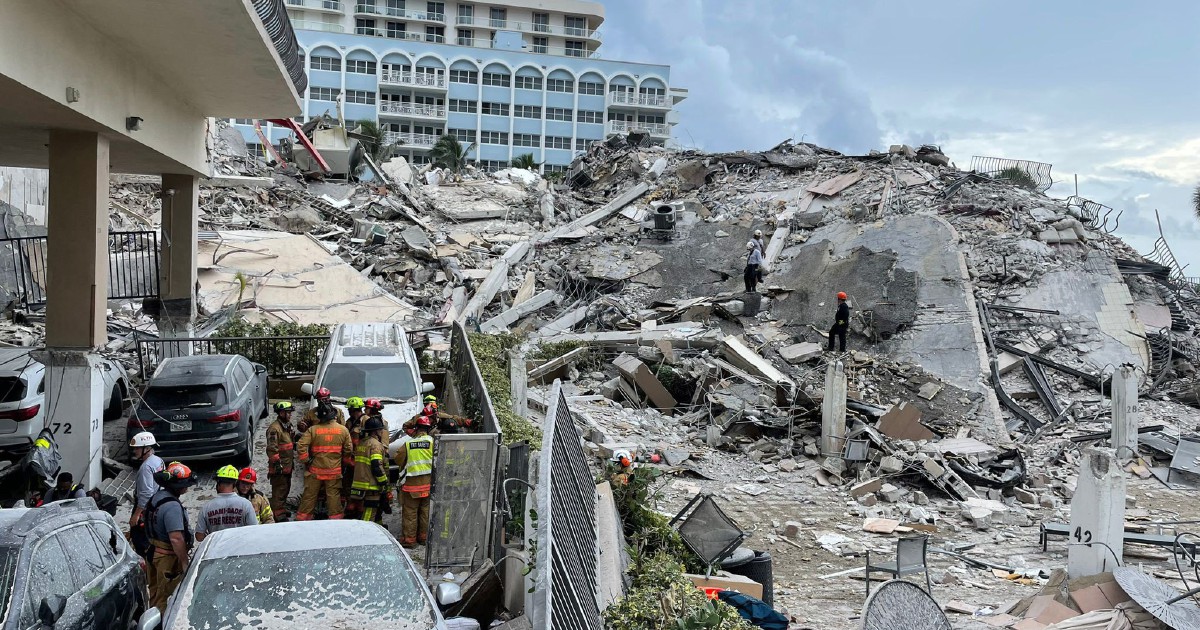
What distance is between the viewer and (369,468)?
8586mm

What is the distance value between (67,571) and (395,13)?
78745 millimetres

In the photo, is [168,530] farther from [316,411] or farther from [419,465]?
[419,465]

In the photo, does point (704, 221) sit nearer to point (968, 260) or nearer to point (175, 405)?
point (968, 260)

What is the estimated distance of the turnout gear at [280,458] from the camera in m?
9.05

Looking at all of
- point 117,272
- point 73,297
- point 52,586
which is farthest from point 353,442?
point 117,272

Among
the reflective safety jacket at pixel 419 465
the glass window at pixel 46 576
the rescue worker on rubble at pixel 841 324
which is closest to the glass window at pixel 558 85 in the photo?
the rescue worker on rubble at pixel 841 324

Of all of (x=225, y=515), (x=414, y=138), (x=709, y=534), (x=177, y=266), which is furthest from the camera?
(x=414, y=138)

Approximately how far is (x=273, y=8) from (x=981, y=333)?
608 inches

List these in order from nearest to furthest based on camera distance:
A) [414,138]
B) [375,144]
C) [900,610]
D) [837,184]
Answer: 1. [900,610]
2. [837,184]
3. [375,144]
4. [414,138]

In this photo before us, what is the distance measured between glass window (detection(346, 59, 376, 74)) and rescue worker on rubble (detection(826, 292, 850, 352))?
58589mm

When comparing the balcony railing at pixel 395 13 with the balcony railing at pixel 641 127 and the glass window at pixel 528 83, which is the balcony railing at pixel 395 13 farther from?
the balcony railing at pixel 641 127

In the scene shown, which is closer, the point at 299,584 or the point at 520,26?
the point at 299,584

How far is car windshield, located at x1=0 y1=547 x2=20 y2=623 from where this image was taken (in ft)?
15.6

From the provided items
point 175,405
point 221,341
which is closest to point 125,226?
point 221,341
